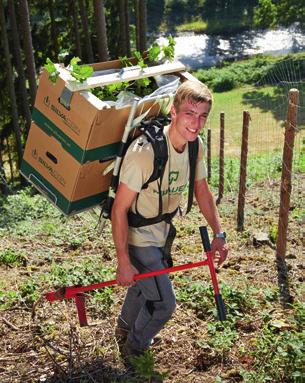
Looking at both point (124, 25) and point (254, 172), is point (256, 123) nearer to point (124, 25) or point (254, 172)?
point (124, 25)

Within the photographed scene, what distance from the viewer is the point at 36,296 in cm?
521

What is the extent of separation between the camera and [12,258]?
249 inches

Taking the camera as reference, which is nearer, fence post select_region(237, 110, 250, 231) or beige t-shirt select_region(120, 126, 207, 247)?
beige t-shirt select_region(120, 126, 207, 247)

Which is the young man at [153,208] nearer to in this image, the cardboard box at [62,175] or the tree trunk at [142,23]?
the cardboard box at [62,175]

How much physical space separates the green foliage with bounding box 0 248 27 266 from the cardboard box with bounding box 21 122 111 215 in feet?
7.41

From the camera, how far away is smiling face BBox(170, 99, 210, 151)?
3.60 m

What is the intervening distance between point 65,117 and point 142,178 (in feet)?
2.32

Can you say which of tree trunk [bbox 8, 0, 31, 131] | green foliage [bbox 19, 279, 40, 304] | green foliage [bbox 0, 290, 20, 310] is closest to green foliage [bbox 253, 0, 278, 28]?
tree trunk [bbox 8, 0, 31, 131]

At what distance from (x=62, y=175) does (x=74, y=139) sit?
1.04 feet

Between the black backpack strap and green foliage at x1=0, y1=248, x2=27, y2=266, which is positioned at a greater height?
the black backpack strap

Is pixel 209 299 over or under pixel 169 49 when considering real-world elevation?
under

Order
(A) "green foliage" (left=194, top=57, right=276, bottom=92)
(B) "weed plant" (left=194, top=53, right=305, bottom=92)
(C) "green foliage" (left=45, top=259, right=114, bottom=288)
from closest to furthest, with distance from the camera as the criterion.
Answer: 1. (C) "green foliage" (left=45, top=259, right=114, bottom=288)
2. (B) "weed plant" (left=194, top=53, right=305, bottom=92)
3. (A) "green foliage" (left=194, top=57, right=276, bottom=92)

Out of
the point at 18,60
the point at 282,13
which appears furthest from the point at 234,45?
the point at 18,60

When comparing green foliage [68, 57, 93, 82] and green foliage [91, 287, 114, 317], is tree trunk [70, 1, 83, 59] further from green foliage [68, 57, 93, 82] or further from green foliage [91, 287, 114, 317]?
green foliage [68, 57, 93, 82]
